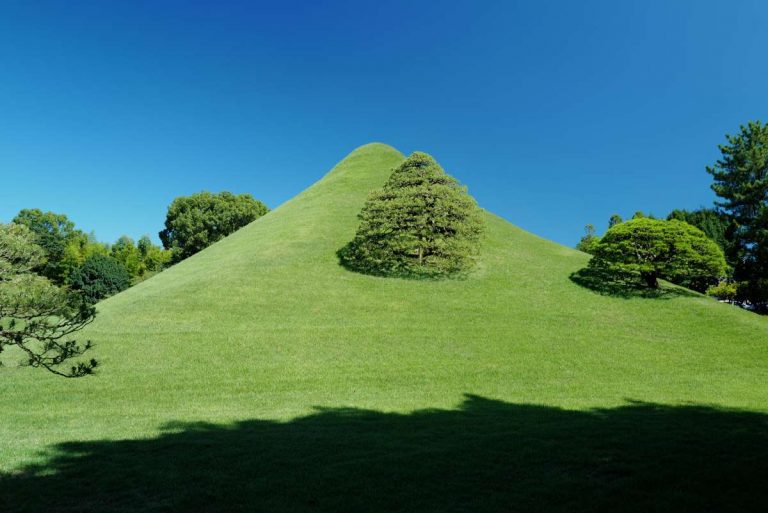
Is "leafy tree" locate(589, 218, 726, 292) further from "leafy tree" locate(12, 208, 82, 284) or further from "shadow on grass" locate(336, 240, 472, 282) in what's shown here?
"leafy tree" locate(12, 208, 82, 284)

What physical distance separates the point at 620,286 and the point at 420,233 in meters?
18.0

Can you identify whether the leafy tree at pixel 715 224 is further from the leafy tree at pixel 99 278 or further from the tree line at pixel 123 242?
the leafy tree at pixel 99 278

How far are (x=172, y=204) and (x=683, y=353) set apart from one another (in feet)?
304

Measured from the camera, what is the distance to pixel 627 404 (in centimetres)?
1792

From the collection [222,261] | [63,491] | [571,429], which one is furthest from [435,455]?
[222,261]

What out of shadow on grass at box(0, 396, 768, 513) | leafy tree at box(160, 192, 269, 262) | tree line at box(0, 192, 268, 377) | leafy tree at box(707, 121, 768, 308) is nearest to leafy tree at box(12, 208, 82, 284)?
tree line at box(0, 192, 268, 377)

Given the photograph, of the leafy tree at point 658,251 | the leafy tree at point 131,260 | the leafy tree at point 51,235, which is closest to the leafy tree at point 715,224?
the leafy tree at point 658,251

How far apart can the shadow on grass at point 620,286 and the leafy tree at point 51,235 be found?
81.3m

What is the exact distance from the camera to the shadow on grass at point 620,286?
36.7m

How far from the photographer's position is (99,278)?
65000 millimetres

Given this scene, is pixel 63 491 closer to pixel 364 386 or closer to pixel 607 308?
pixel 364 386

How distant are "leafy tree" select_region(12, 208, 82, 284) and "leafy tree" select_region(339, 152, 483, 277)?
2517 inches

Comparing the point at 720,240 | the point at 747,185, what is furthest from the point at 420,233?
the point at 720,240

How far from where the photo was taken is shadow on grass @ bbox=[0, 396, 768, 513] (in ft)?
27.0
